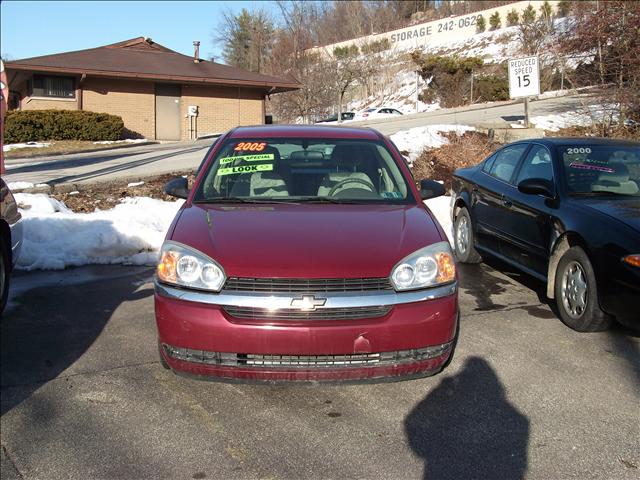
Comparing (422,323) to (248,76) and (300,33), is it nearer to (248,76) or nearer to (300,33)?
(248,76)

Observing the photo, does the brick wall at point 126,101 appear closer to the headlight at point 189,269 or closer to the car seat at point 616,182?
the car seat at point 616,182

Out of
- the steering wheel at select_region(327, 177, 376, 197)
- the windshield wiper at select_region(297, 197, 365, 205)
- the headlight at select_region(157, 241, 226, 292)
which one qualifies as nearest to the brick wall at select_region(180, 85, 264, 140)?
the steering wheel at select_region(327, 177, 376, 197)

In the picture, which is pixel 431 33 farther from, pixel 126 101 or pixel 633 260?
pixel 633 260

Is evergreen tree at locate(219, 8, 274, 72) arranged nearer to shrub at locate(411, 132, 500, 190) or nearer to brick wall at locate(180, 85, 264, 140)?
brick wall at locate(180, 85, 264, 140)

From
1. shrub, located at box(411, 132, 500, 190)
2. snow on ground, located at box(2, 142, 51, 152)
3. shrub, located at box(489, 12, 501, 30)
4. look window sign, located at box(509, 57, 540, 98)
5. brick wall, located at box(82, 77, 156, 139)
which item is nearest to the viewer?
shrub, located at box(411, 132, 500, 190)

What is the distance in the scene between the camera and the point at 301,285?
321 centimetres

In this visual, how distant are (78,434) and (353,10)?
64.4 m

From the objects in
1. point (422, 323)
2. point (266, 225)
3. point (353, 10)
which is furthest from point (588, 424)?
point (353, 10)

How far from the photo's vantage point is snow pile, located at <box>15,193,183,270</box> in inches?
279

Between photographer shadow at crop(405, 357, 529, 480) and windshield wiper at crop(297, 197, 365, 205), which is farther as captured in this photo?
windshield wiper at crop(297, 197, 365, 205)

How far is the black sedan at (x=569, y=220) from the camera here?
4.41 meters

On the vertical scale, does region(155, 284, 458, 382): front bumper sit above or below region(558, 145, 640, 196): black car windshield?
below

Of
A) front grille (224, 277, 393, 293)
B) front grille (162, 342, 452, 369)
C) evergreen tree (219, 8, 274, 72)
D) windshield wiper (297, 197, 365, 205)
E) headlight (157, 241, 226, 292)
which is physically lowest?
front grille (162, 342, 452, 369)

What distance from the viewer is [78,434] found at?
3.19 metres
